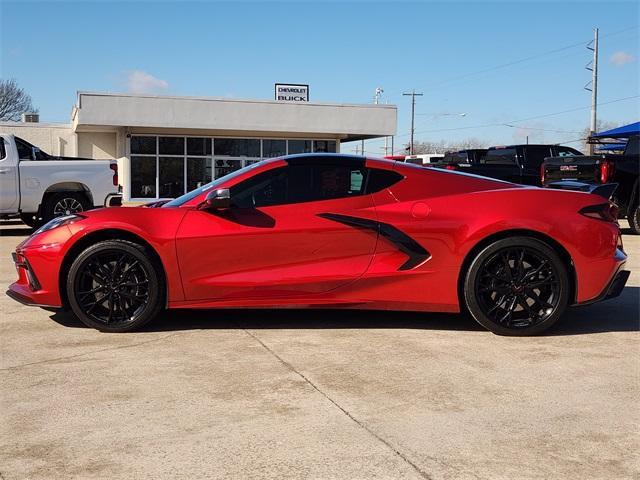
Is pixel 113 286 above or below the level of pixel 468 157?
below

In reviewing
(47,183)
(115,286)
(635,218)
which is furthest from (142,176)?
(115,286)

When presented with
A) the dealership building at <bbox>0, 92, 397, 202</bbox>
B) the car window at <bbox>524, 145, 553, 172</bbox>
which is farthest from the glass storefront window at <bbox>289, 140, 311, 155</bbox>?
the car window at <bbox>524, 145, 553, 172</bbox>

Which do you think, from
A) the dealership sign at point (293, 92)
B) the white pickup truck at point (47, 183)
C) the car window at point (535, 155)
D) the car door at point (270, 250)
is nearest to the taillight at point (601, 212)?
the car door at point (270, 250)

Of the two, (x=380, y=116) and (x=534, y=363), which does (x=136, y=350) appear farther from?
(x=380, y=116)

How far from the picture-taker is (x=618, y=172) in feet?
43.5

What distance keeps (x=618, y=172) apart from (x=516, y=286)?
9.28 meters

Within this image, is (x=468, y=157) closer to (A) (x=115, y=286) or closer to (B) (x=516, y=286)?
(B) (x=516, y=286)

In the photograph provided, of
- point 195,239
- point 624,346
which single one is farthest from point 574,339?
point 195,239

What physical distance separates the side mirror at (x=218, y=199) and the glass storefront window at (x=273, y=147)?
1002 inches

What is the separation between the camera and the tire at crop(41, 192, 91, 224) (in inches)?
513

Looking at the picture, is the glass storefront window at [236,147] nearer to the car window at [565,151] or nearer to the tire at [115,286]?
the car window at [565,151]

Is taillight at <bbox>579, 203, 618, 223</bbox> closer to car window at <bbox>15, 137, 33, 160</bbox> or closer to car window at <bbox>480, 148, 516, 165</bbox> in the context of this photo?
car window at <bbox>480, 148, 516, 165</bbox>

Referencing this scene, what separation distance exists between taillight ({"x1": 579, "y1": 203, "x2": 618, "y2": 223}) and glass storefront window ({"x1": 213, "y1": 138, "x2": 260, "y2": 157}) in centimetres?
2520

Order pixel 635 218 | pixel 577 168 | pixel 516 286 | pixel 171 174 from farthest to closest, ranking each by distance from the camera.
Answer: pixel 171 174, pixel 635 218, pixel 577 168, pixel 516 286
